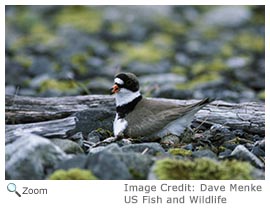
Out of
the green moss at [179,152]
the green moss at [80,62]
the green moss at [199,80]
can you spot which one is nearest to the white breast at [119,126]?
the green moss at [179,152]

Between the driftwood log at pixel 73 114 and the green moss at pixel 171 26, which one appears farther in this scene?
the green moss at pixel 171 26

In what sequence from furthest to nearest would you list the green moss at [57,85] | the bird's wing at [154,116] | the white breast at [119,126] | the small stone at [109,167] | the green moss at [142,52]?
the green moss at [142,52]
the green moss at [57,85]
the white breast at [119,126]
the bird's wing at [154,116]
the small stone at [109,167]

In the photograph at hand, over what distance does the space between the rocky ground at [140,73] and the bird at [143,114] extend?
0.46 ft

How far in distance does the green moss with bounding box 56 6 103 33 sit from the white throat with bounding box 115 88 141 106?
12.0 meters

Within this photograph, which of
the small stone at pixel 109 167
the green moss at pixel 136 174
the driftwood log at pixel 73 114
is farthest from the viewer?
the driftwood log at pixel 73 114

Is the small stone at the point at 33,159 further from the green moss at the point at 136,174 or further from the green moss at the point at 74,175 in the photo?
the green moss at the point at 136,174

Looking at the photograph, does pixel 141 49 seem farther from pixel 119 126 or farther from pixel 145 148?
pixel 145 148

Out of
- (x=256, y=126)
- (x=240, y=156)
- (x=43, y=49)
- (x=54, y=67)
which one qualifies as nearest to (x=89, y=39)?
(x=43, y=49)

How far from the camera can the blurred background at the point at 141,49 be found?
14781 millimetres

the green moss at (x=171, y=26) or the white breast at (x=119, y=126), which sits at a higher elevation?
the white breast at (x=119, y=126)

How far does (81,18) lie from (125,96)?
13471mm

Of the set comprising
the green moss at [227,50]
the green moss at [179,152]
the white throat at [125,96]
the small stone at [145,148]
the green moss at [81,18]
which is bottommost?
the green moss at [227,50]
